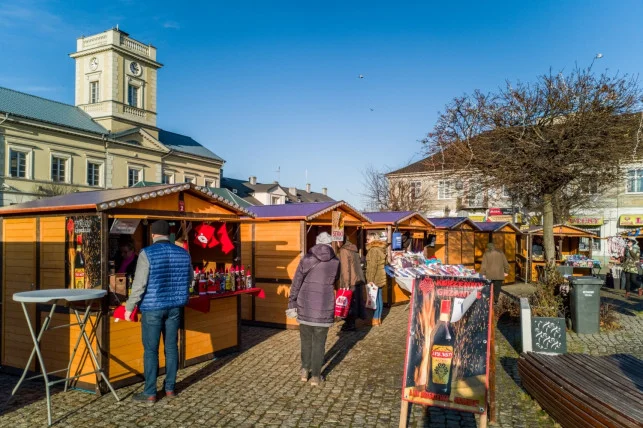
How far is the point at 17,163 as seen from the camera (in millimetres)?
31016

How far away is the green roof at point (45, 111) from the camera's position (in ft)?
105

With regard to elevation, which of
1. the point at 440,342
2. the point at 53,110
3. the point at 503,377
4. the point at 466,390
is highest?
the point at 53,110

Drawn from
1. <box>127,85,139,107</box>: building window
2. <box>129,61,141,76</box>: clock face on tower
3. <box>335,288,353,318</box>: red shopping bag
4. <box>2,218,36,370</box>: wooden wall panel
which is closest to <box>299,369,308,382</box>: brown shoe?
<box>335,288,353,318</box>: red shopping bag

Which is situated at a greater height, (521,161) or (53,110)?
(53,110)

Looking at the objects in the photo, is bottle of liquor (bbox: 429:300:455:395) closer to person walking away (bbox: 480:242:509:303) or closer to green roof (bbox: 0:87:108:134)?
person walking away (bbox: 480:242:509:303)

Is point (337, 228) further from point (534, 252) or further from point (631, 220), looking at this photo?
point (631, 220)

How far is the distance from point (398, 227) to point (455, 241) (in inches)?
180

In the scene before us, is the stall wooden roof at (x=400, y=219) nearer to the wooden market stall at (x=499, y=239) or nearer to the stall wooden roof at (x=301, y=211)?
the stall wooden roof at (x=301, y=211)

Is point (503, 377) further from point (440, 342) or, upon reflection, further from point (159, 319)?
point (159, 319)

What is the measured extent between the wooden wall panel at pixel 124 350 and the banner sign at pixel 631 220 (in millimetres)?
33511

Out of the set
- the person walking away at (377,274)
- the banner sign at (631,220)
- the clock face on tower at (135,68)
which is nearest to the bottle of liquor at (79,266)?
the person walking away at (377,274)

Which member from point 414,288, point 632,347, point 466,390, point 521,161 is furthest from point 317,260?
point 521,161

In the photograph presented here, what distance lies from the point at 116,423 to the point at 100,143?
34.5 meters

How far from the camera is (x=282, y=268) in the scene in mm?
10742
